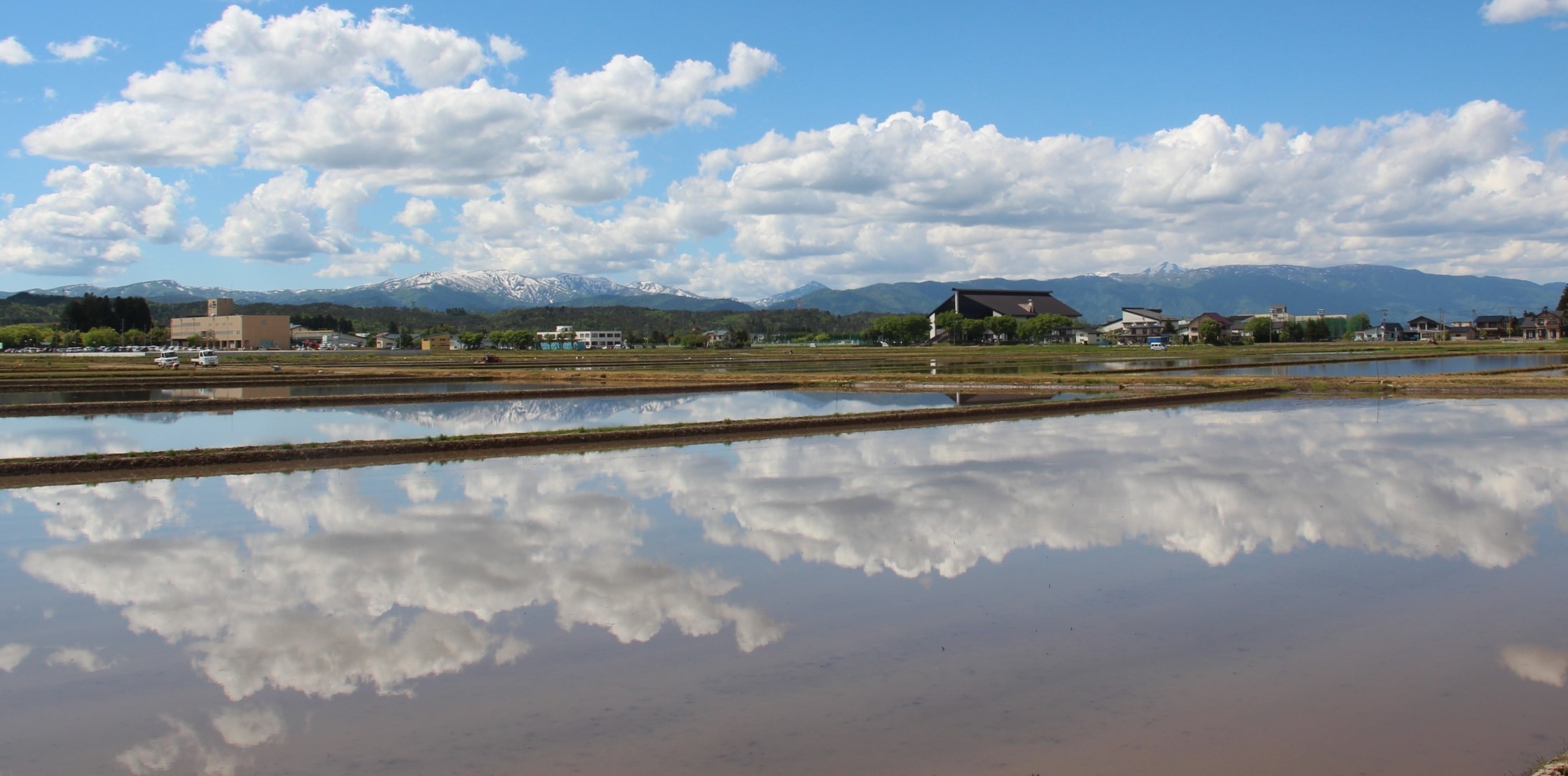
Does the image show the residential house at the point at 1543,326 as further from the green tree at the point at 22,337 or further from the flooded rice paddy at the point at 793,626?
the green tree at the point at 22,337

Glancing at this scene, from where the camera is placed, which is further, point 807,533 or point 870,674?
point 807,533

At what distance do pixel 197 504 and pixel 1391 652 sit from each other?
12211 millimetres

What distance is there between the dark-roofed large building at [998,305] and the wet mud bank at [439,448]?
112958mm

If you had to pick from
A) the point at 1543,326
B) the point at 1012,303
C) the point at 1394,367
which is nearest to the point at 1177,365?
the point at 1394,367

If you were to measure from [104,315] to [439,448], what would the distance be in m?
137

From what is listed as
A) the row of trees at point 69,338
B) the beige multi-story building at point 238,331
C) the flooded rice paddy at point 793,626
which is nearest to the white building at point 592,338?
the beige multi-story building at point 238,331

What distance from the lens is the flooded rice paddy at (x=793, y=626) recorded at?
5.24m

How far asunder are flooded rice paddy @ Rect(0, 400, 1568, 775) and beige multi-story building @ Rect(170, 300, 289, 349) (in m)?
123

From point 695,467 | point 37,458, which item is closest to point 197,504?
point 37,458

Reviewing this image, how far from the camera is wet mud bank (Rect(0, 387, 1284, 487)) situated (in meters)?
14.9

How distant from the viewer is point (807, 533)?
10055mm

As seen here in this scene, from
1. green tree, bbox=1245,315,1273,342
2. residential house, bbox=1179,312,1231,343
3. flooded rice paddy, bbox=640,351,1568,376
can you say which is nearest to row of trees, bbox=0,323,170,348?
flooded rice paddy, bbox=640,351,1568,376

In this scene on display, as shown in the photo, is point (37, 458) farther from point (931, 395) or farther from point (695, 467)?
point (931, 395)

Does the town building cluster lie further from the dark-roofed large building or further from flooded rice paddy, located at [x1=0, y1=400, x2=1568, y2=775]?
flooded rice paddy, located at [x1=0, y1=400, x2=1568, y2=775]
